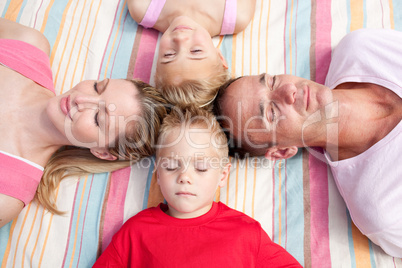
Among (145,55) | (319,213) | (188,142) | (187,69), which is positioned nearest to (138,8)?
(145,55)

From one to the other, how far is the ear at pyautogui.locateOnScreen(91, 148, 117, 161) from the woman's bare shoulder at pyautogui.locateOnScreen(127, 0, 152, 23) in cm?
85

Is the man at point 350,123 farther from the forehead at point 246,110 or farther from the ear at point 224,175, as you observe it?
the ear at point 224,175

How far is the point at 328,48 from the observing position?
196cm

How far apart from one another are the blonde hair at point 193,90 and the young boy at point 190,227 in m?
0.16

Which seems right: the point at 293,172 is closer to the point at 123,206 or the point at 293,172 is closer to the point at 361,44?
the point at 361,44

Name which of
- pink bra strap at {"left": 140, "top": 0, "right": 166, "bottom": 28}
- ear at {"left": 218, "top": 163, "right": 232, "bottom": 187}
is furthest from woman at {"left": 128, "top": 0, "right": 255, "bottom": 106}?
ear at {"left": 218, "top": 163, "right": 232, "bottom": 187}

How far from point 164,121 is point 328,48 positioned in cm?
109

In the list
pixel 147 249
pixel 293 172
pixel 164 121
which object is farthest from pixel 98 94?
pixel 293 172

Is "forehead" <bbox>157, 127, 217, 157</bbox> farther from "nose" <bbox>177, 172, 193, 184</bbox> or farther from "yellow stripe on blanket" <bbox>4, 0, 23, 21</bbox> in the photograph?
"yellow stripe on blanket" <bbox>4, 0, 23, 21</bbox>

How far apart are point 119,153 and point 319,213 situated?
1.03 meters

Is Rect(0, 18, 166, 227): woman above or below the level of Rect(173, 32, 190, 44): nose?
below

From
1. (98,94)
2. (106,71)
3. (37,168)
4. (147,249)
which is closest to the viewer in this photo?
(147,249)

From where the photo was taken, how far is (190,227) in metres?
1.45

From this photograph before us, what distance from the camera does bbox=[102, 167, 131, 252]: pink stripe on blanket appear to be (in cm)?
163
